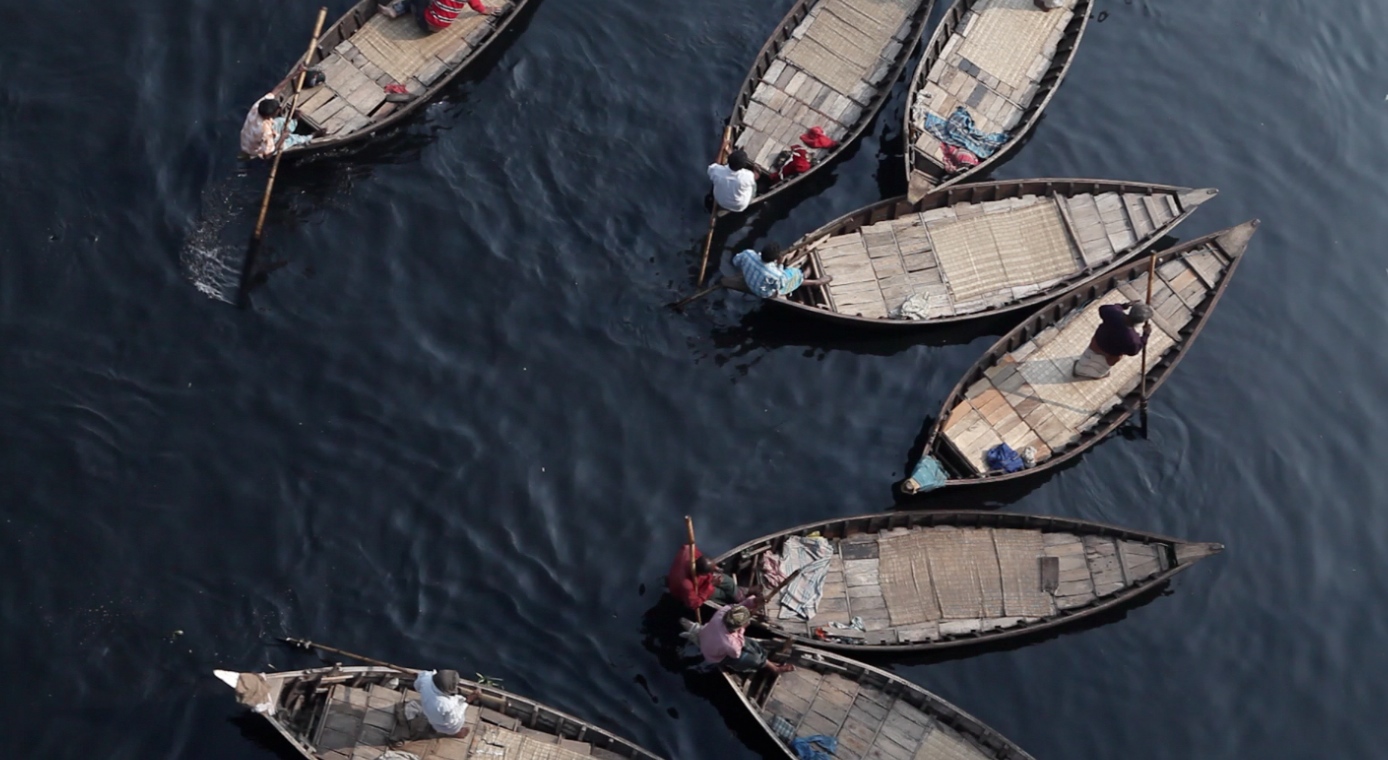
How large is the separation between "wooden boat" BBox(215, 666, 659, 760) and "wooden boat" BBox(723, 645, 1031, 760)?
2420mm

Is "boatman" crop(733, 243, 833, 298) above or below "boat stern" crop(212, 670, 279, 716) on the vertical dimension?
above

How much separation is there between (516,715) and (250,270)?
34.6 feet

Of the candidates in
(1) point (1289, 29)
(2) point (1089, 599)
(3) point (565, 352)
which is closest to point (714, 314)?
(3) point (565, 352)

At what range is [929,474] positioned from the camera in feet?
78.8

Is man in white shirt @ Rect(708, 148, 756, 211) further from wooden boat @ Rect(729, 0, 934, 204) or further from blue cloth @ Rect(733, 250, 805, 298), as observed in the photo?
blue cloth @ Rect(733, 250, 805, 298)

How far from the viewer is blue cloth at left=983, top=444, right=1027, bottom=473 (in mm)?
24234

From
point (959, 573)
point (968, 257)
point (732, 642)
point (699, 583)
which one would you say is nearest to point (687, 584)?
point (699, 583)

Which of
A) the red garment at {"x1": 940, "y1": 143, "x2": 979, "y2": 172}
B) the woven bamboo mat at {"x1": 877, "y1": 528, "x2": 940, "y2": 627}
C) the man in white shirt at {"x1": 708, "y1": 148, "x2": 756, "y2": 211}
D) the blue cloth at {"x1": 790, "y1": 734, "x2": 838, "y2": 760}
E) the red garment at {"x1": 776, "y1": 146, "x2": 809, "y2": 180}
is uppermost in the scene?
the red garment at {"x1": 940, "y1": 143, "x2": 979, "y2": 172}

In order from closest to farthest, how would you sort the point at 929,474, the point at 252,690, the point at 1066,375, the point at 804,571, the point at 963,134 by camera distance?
the point at 252,690
the point at 804,571
the point at 929,474
the point at 1066,375
the point at 963,134

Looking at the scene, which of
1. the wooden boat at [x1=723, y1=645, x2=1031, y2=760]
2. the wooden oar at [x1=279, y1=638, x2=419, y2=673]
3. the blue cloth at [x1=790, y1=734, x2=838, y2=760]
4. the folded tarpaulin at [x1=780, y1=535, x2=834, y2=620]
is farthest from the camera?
the folded tarpaulin at [x1=780, y1=535, x2=834, y2=620]

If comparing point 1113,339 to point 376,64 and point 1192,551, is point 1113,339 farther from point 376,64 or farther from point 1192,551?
point 376,64

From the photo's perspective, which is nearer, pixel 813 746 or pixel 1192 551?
pixel 813 746

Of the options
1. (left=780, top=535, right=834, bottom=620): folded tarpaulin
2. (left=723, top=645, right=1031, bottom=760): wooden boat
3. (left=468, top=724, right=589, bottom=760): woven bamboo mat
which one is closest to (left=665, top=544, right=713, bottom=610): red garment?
(left=723, top=645, right=1031, bottom=760): wooden boat

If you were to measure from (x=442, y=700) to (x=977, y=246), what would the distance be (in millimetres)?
14547
